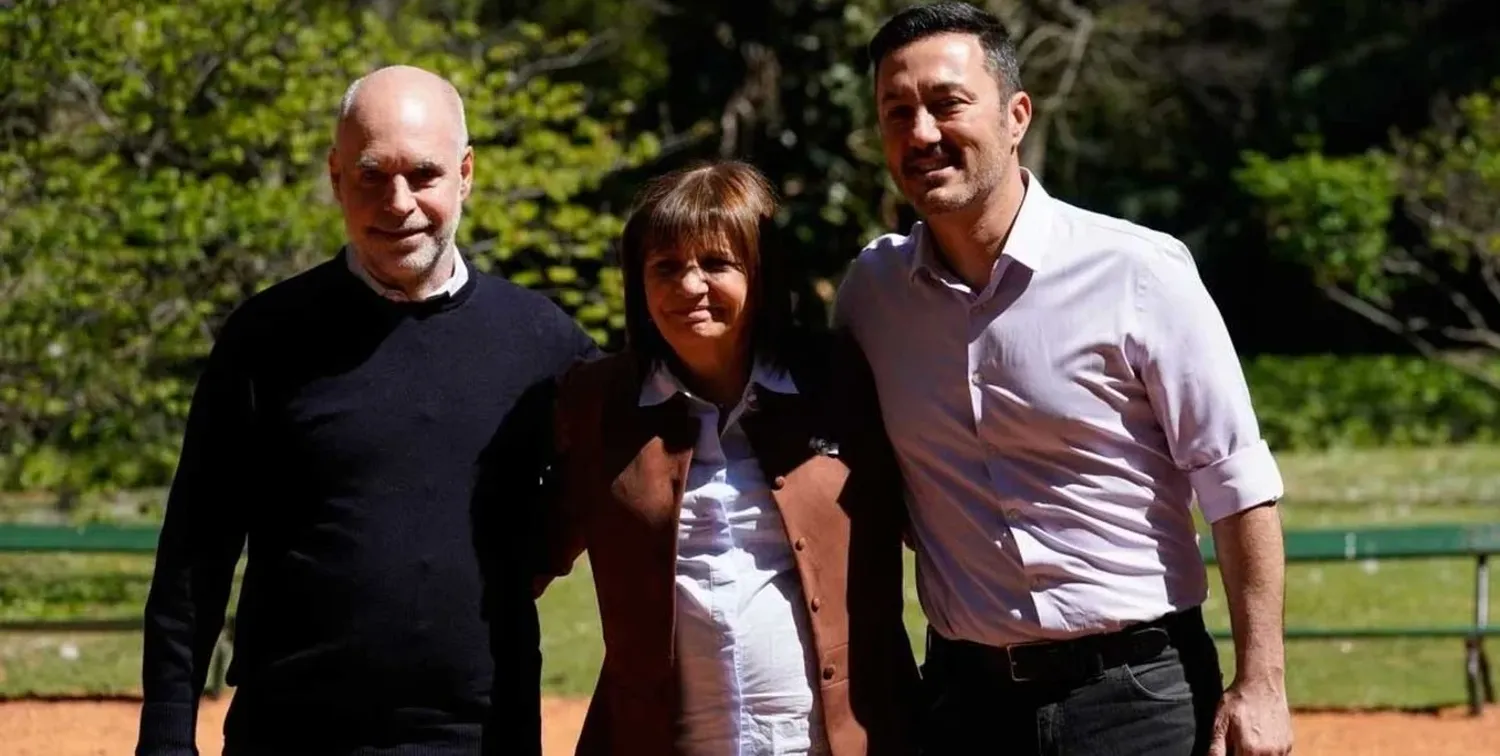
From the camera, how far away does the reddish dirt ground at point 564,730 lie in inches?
301

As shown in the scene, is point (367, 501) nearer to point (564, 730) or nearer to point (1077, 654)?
point (1077, 654)

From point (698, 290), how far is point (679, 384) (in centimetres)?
20

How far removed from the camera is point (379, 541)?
333cm

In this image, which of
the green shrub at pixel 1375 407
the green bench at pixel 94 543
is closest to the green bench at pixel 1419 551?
the green bench at pixel 94 543

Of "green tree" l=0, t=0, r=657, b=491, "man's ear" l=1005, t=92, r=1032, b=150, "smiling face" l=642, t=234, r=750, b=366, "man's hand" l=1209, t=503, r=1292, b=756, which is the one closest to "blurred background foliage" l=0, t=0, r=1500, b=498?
"green tree" l=0, t=0, r=657, b=491

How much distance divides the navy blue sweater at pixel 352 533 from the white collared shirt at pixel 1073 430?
77 centimetres

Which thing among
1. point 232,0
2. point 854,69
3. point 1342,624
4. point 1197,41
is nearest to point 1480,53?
point 1197,41

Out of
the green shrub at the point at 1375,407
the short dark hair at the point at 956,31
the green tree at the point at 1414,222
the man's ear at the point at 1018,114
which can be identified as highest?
the green tree at the point at 1414,222

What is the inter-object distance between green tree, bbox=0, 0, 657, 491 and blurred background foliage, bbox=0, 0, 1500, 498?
0.06 ft

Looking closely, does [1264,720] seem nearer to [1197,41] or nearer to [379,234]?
[379,234]

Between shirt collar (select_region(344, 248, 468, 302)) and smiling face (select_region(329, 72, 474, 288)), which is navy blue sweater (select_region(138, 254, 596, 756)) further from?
smiling face (select_region(329, 72, 474, 288))

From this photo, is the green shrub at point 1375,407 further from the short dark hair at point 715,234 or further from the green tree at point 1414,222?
the short dark hair at point 715,234

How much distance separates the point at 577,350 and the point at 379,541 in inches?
23.1

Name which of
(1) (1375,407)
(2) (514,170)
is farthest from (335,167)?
(1) (1375,407)
